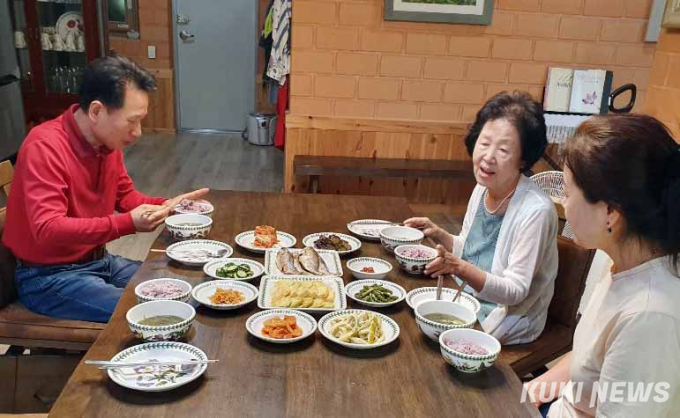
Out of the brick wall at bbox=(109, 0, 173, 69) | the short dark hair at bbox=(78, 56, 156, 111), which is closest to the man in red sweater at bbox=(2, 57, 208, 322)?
the short dark hair at bbox=(78, 56, 156, 111)

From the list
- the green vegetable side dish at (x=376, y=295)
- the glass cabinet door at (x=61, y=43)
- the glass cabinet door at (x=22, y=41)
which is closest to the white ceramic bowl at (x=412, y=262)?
the green vegetable side dish at (x=376, y=295)

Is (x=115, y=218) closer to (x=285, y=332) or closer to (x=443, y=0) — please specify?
(x=285, y=332)

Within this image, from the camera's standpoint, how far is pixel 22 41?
5020 millimetres

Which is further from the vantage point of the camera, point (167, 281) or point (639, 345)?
point (167, 281)

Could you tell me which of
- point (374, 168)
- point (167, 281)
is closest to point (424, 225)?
point (167, 281)

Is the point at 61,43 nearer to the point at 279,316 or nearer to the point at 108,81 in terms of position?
the point at 108,81

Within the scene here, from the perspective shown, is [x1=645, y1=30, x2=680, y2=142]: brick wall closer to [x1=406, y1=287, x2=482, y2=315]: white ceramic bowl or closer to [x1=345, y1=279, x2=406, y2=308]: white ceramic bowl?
[x1=406, y1=287, x2=482, y2=315]: white ceramic bowl

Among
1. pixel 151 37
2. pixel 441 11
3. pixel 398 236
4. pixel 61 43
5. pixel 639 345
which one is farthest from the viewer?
pixel 151 37

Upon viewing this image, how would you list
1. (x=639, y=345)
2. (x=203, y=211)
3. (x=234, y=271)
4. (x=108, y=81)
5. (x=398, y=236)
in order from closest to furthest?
(x=639, y=345), (x=234, y=271), (x=108, y=81), (x=398, y=236), (x=203, y=211)

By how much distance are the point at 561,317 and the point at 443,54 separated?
7.10 feet

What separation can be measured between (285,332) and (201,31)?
598 centimetres

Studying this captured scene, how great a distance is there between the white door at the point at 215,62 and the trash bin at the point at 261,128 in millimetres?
425

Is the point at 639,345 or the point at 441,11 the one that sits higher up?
the point at 441,11

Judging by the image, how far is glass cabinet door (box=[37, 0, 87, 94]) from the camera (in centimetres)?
507
